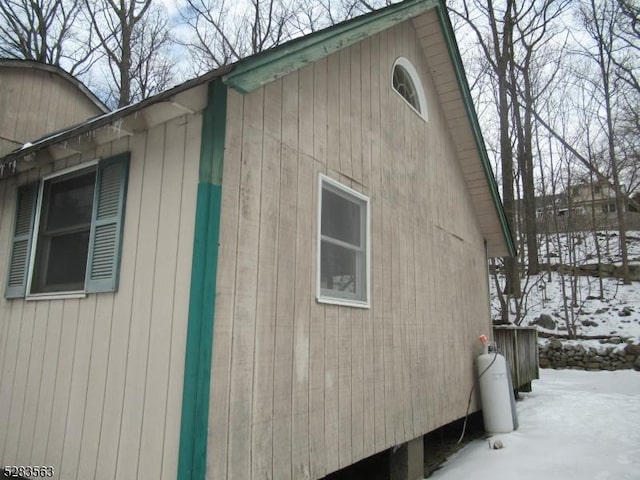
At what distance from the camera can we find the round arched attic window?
5.85m

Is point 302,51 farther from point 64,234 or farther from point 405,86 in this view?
point 405,86

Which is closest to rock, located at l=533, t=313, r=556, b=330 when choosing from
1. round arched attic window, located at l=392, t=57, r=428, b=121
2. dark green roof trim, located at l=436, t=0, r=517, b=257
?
dark green roof trim, located at l=436, t=0, r=517, b=257

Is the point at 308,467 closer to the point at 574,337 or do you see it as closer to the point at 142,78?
the point at 574,337

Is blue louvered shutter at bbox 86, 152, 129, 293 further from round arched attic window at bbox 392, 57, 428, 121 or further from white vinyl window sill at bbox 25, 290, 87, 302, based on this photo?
round arched attic window at bbox 392, 57, 428, 121

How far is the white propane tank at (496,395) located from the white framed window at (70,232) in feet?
16.8

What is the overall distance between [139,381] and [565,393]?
8416 mm

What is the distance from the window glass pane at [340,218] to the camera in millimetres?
4062

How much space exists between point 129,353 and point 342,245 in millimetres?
1934

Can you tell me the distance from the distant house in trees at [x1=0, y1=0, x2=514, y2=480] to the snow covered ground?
888 mm

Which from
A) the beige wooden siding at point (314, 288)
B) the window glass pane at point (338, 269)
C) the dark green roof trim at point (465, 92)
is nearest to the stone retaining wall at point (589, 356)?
the dark green roof trim at point (465, 92)

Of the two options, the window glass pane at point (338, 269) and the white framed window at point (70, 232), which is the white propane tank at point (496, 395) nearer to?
the window glass pane at point (338, 269)

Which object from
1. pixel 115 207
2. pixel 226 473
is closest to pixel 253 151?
pixel 115 207

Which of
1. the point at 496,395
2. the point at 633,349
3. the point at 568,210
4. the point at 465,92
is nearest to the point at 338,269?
the point at 496,395

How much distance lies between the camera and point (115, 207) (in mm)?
3529
